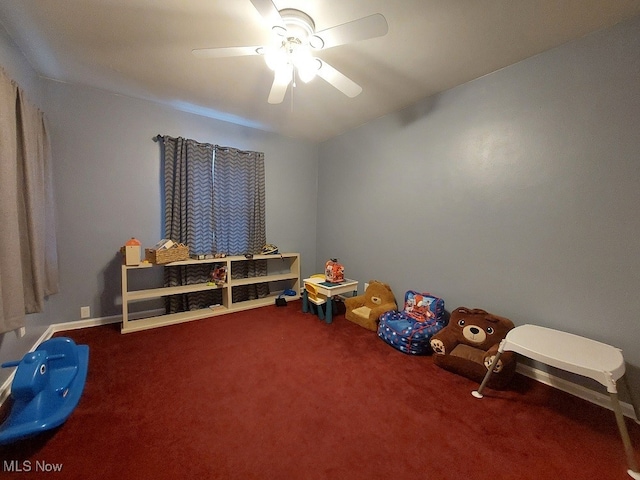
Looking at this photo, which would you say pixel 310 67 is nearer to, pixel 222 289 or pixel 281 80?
pixel 281 80

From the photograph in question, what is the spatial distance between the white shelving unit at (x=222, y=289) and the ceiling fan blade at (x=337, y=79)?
2241 mm

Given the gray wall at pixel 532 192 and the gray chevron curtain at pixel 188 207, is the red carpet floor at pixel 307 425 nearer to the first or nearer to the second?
the gray wall at pixel 532 192

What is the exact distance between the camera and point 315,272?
4297mm

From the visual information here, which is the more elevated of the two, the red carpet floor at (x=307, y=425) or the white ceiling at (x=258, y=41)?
the white ceiling at (x=258, y=41)

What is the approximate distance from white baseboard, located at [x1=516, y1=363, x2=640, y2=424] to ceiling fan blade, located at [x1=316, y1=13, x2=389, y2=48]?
8.12 ft

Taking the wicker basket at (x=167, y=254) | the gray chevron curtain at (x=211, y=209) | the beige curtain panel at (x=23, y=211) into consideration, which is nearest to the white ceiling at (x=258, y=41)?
the beige curtain panel at (x=23, y=211)

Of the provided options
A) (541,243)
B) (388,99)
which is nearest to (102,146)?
(388,99)

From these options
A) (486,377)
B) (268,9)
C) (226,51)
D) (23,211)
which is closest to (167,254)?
(23,211)

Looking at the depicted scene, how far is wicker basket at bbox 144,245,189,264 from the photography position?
2.64 metres

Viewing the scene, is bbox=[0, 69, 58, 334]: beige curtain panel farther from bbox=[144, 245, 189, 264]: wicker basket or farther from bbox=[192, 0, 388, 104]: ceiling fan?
bbox=[192, 0, 388, 104]: ceiling fan

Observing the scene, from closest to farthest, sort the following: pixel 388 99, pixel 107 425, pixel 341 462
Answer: pixel 341 462 < pixel 107 425 < pixel 388 99

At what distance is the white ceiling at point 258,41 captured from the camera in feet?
4.94

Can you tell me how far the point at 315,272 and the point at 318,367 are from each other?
2364 mm

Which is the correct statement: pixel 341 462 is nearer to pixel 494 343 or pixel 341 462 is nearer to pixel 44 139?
pixel 494 343
